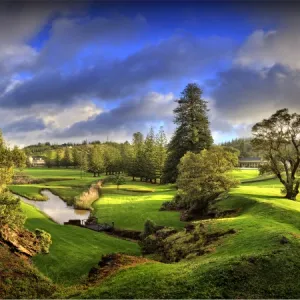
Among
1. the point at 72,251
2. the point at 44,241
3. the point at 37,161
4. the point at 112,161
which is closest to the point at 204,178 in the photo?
the point at 72,251

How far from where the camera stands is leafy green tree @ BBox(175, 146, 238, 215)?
32.2 meters

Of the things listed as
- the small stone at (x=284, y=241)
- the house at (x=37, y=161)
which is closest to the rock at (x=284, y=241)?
the small stone at (x=284, y=241)

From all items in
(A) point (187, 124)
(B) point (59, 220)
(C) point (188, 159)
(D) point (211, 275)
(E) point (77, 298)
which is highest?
(A) point (187, 124)

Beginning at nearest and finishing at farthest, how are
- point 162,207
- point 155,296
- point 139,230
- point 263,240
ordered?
point 155,296, point 263,240, point 139,230, point 162,207

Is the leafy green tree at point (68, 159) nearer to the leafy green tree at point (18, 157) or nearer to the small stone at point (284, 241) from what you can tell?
the leafy green tree at point (18, 157)

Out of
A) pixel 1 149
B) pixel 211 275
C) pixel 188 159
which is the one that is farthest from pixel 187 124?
pixel 211 275

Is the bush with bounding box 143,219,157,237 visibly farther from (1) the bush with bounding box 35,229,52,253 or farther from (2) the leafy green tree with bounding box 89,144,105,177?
(2) the leafy green tree with bounding box 89,144,105,177

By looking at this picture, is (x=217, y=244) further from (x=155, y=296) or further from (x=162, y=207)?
(x=162, y=207)

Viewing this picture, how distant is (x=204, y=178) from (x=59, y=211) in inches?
856

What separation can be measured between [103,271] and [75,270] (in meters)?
4.61

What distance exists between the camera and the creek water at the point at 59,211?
38572 millimetres

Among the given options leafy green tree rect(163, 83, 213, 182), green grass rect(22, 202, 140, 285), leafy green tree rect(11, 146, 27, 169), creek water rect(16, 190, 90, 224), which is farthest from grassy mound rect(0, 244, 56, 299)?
leafy green tree rect(163, 83, 213, 182)

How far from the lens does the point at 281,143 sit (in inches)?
1241

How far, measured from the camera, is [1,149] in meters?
18.6
